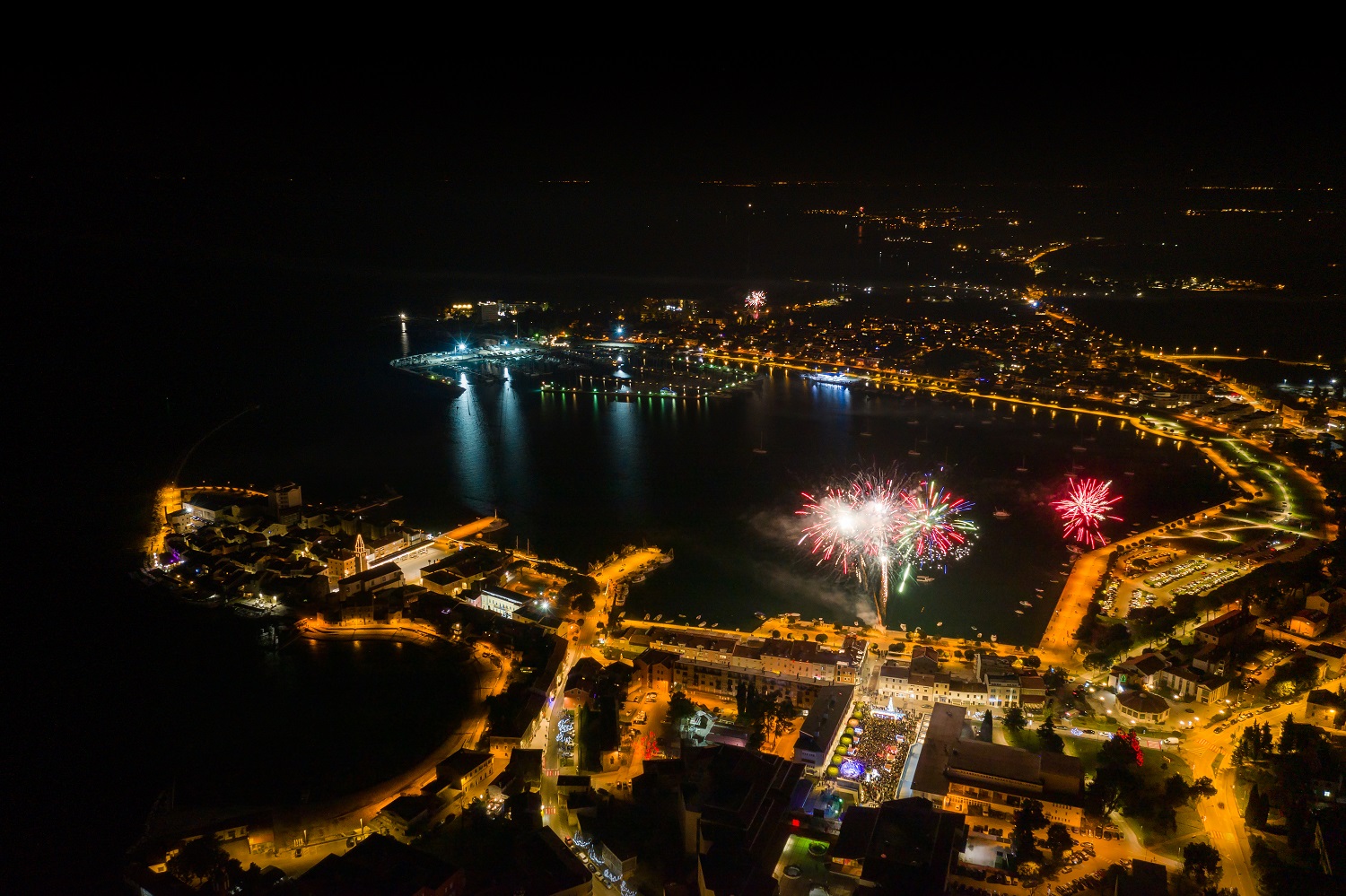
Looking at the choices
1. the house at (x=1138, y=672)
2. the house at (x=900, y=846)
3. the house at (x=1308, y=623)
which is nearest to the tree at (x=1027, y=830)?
the house at (x=900, y=846)

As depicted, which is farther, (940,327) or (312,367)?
(940,327)

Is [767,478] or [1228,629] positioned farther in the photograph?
[767,478]

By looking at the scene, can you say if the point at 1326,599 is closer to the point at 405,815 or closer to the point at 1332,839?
the point at 1332,839

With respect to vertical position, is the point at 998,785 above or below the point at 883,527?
below

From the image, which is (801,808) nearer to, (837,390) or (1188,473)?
(1188,473)

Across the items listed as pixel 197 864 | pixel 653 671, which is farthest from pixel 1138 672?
pixel 197 864

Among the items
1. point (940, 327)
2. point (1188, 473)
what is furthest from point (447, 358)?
point (1188, 473)

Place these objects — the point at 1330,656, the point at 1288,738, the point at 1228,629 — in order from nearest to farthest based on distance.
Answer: the point at 1288,738
the point at 1330,656
the point at 1228,629
